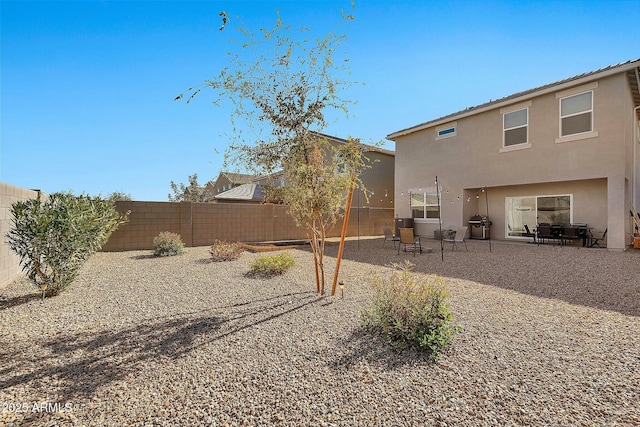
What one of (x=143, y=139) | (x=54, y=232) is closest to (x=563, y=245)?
(x=54, y=232)

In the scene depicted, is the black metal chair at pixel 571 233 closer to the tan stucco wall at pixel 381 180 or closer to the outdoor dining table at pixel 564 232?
the outdoor dining table at pixel 564 232

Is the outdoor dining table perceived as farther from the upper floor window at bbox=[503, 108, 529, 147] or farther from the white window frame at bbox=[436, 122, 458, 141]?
the white window frame at bbox=[436, 122, 458, 141]

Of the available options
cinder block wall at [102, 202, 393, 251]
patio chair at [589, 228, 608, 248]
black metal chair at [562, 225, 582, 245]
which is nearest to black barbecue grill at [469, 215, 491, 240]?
black metal chair at [562, 225, 582, 245]

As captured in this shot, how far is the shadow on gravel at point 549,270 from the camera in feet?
16.4

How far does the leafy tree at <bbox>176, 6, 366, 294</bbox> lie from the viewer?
4242 mm

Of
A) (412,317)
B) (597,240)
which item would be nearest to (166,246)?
(412,317)

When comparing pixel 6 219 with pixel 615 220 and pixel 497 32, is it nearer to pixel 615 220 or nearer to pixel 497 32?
pixel 497 32

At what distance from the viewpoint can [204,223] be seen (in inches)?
500

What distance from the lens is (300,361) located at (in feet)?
9.08

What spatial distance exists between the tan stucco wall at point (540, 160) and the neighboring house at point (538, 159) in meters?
0.03

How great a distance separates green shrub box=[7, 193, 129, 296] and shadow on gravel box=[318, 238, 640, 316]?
6469 mm

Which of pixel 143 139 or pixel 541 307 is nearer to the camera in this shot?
pixel 541 307

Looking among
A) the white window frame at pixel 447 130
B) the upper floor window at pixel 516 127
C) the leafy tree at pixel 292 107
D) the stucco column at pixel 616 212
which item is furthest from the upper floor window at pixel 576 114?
the leafy tree at pixel 292 107

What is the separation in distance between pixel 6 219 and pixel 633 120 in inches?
728
